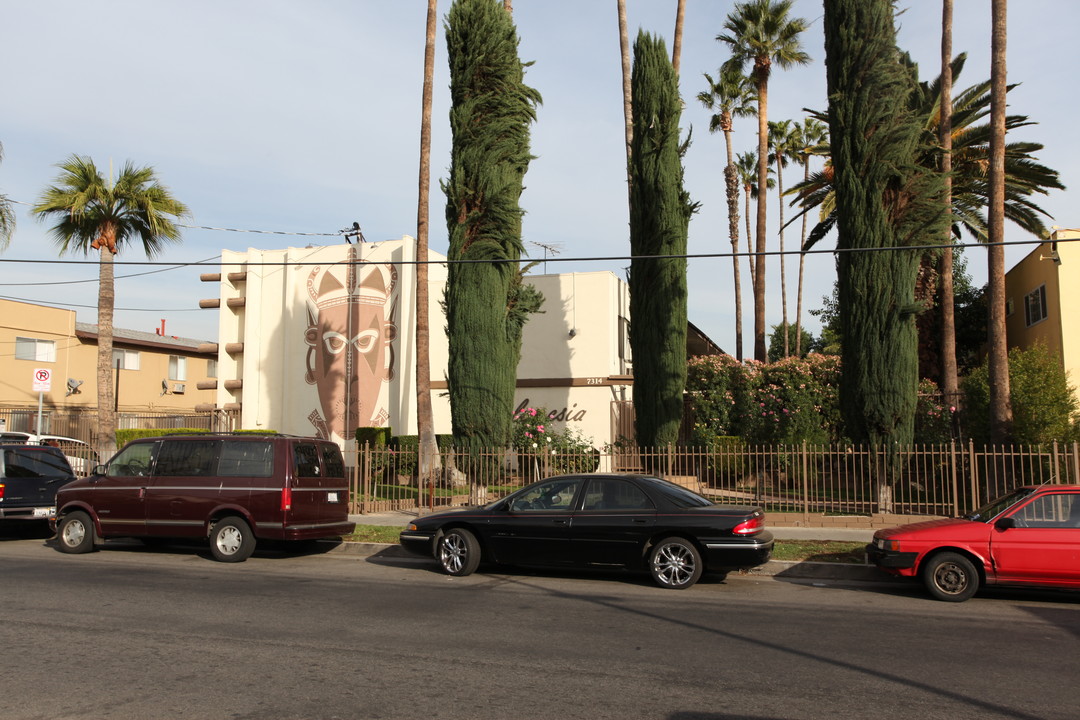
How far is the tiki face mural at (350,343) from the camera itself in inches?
1047

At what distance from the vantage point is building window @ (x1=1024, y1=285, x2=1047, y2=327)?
22.4 m

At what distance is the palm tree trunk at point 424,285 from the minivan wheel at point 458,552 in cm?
901

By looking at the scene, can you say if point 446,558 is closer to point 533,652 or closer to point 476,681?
point 533,652

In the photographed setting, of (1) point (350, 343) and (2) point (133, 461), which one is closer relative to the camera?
(2) point (133, 461)

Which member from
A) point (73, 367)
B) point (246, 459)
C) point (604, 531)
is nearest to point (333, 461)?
point (246, 459)

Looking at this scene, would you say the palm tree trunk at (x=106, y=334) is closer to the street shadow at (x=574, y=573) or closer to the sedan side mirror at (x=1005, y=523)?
the street shadow at (x=574, y=573)

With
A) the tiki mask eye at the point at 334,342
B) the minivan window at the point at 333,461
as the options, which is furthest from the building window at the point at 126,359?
the minivan window at the point at 333,461

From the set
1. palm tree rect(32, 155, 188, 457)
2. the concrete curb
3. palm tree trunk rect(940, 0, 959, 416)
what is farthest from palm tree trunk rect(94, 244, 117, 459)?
palm tree trunk rect(940, 0, 959, 416)

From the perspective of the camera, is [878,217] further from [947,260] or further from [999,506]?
[999,506]

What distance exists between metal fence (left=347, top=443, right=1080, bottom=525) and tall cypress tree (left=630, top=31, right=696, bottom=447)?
145 cm

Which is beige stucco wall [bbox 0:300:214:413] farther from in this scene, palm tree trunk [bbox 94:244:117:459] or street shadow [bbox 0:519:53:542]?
street shadow [bbox 0:519:53:542]

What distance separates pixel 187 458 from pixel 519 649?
788 cm

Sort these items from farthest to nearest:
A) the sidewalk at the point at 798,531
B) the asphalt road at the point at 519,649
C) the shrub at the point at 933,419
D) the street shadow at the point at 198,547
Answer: the shrub at the point at 933,419
the sidewalk at the point at 798,531
the street shadow at the point at 198,547
the asphalt road at the point at 519,649

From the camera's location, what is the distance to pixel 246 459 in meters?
12.5
